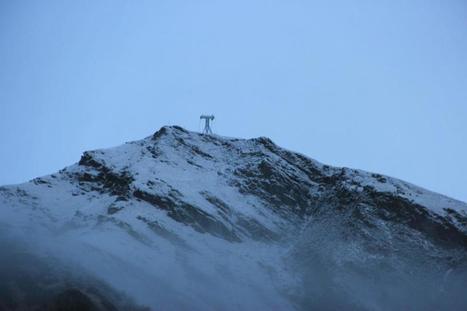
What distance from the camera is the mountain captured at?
33.4m

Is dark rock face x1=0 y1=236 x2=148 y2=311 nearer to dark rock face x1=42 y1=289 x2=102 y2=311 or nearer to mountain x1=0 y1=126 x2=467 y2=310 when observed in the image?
dark rock face x1=42 y1=289 x2=102 y2=311

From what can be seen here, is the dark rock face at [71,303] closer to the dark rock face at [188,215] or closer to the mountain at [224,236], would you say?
the mountain at [224,236]

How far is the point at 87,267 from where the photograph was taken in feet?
109

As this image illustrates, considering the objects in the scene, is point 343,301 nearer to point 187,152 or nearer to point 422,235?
point 422,235

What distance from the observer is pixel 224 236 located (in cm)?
4731

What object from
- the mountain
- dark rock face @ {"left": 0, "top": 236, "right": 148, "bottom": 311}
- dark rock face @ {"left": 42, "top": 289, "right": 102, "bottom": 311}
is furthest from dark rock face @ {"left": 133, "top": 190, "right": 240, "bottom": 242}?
dark rock face @ {"left": 42, "top": 289, "right": 102, "bottom": 311}

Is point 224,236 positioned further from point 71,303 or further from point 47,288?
point 71,303

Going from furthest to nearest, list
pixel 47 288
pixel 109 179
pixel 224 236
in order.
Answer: pixel 109 179 < pixel 224 236 < pixel 47 288

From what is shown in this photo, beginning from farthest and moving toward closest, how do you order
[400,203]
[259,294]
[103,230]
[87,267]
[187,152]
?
[187,152], [400,203], [103,230], [259,294], [87,267]

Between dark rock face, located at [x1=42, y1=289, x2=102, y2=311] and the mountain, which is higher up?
the mountain

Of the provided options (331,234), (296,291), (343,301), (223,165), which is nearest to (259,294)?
(296,291)

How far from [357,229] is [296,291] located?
34.1 feet

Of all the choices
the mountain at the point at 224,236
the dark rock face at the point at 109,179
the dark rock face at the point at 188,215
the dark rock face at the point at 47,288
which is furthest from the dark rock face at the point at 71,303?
the dark rock face at the point at 109,179

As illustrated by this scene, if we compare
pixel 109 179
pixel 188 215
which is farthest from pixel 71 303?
pixel 109 179
